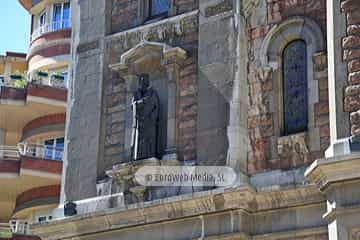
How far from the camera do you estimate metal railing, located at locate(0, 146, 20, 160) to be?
31763 mm

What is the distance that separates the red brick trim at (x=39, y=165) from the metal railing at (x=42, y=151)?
21.2 inches

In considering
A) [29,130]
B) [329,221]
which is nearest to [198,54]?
[329,221]

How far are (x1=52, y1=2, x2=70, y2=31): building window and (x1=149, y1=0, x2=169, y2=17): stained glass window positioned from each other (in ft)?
44.9

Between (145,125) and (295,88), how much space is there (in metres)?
3.40

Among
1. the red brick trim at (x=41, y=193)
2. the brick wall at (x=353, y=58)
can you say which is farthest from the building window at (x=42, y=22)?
→ the brick wall at (x=353, y=58)

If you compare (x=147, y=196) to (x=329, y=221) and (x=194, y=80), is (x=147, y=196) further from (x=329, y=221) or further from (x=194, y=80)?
(x=329, y=221)

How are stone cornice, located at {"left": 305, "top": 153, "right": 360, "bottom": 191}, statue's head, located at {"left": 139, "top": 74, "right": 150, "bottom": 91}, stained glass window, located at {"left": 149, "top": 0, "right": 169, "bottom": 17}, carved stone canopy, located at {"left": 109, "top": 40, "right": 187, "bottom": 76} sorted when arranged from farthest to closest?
stained glass window, located at {"left": 149, "top": 0, "right": 169, "bottom": 17}, statue's head, located at {"left": 139, "top": 74, "right": 150, "bottom": 91}, carved stone canopy, located at {"left": 109, "top": 40, "right": 187, "bottom": 76}, stone cornice, located at {"left": 305, "top": 153, "right": 360, "bottom": 191}

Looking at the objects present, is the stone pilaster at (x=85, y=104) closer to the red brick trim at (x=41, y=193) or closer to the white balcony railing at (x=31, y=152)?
the white balcony railing at (x=31, y=152)

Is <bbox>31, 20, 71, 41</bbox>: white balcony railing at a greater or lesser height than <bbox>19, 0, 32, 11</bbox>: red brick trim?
lesser

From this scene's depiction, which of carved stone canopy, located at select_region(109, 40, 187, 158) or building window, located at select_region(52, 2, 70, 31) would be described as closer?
carved stone canopy, located at select_region(109, 40, 187, 158)

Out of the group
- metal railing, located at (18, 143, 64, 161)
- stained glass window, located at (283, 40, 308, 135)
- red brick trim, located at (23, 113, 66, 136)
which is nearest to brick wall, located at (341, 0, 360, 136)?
stained glass window, located at (283, 40, 308, 135)

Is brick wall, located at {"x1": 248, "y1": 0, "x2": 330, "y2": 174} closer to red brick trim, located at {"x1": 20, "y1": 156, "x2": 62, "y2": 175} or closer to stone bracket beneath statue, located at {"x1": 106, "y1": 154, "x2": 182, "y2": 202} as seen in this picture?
stone bracket beneath statue, located at {"x1": 106, "y1": 154, "x2": 182, "y2": 202}

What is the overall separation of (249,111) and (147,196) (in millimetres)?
2723

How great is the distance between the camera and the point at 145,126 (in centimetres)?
2056
